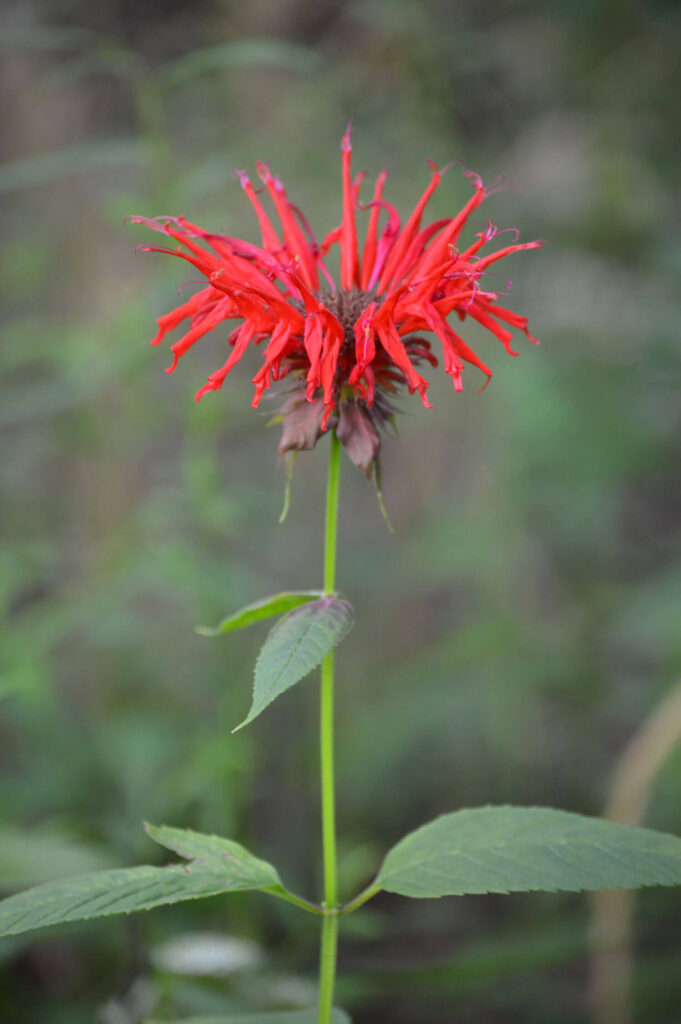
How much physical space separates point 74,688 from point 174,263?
1533 mm

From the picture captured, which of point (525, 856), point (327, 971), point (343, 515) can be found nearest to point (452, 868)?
point (525, 856)

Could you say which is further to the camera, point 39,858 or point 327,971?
point 39,858

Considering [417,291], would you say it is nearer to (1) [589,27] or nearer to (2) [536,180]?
(1) [589,27]

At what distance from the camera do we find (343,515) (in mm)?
3350

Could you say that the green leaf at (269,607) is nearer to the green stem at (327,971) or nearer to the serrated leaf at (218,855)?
the serrated leaf at (218,855)

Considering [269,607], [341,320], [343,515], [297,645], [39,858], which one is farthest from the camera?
[343,515]

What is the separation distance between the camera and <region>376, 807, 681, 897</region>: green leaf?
33.1 inches

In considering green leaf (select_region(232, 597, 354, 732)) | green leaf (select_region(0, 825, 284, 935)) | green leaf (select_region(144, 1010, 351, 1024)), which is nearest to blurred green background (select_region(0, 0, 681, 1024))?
green leaf (select_region(144, 1010, 351, 1024))

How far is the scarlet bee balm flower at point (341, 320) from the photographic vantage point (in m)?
0.95

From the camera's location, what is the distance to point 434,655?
2553 millimetres

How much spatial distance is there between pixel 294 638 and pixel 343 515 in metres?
2.48

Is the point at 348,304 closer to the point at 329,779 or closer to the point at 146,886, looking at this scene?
the point at 329,779

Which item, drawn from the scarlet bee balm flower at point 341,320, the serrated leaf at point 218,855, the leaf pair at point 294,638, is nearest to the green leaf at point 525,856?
the serrated leaf at point 218,855

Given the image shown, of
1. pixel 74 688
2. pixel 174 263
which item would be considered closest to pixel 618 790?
pixel 174 263
